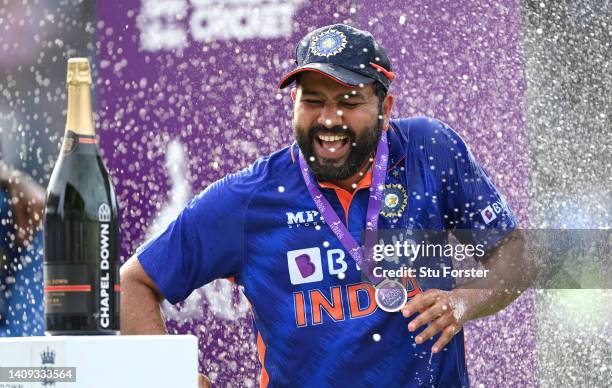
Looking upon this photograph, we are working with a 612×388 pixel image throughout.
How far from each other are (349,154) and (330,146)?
4 centimetres

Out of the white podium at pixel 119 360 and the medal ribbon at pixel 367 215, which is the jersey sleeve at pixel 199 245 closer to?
the medal ribbon at pixel 367 215

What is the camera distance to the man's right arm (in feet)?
6.75

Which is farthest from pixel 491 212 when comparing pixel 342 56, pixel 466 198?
pixel 342 56

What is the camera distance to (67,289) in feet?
4.09

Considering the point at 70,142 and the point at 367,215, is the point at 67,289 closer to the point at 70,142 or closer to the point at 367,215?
the point at 70,142

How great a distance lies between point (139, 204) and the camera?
3.55m

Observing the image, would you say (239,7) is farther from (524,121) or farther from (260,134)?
(524,121)

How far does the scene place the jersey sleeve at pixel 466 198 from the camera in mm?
2250

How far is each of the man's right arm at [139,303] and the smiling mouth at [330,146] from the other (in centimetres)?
45

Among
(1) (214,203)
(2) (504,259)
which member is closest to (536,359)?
(2) (504,259)

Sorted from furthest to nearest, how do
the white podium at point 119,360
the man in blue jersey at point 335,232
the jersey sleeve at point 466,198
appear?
the jersey sleeve at point 466,198 → the man in blue jersey at point 335,232 → the white podium at point 119,360

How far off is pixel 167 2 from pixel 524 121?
1.42 meters

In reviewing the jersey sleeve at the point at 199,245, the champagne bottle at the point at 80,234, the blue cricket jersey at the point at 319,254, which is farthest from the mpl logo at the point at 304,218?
the champagne bottle at the point at 80,234

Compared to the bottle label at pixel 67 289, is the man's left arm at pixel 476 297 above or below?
below
